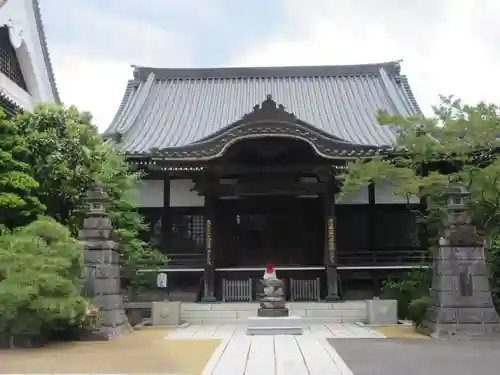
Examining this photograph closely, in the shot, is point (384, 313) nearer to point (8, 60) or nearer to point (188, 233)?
point (188, 233)

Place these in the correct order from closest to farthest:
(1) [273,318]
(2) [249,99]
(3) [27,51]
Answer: (1) [273,318] → (3) [27,51] → (2) [249,99]

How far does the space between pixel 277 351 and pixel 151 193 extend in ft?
35.8

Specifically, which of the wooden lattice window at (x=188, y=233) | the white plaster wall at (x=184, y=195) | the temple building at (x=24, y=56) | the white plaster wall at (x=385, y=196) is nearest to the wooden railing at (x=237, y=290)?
the wooden lattice window at (x=188, y=233)

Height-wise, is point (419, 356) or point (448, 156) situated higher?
point (448, 156)

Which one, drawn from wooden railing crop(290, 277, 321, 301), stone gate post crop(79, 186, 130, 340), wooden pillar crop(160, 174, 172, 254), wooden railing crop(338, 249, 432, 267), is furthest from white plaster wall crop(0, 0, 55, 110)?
wooden railing crop(338, 249, 432, 267)

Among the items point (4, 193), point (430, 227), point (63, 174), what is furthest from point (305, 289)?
point (4, 193)

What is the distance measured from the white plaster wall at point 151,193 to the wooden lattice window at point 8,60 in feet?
17.5

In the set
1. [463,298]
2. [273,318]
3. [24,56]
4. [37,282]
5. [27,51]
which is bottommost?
[273,318]

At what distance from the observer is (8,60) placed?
55.5 ft

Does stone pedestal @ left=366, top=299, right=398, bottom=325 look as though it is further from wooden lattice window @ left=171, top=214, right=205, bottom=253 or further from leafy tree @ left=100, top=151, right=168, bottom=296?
wooden lattice window @ left=171, top=214, right=205, bottom=253

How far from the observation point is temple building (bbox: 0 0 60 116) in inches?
650

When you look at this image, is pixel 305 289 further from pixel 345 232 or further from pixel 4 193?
pixel 4 193

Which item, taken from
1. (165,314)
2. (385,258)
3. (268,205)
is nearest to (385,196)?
(385,258)

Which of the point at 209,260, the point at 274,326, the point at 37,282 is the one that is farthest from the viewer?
the point at 209,260
